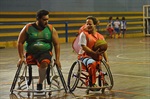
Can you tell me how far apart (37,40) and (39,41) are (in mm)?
45

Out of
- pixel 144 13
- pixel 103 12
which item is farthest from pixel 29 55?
pixel 144 13

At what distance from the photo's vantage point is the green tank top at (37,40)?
Answer: 7.92m

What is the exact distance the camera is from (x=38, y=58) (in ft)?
25.8

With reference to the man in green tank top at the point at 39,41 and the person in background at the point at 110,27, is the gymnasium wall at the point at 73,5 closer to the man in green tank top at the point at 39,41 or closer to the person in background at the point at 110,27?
the person in background at the point at 110,27

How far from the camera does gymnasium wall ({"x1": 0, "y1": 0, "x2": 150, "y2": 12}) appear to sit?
26.0 m

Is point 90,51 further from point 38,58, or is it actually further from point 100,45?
point 38,58

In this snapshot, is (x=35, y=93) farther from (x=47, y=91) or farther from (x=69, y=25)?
(x=69, y=25)

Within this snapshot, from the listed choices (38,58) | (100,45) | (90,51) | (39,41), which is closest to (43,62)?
(38,58)

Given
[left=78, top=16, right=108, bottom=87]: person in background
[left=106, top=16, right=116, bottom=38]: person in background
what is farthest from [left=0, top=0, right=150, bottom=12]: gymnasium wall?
[left=78, top=16, right=108, bottom=87]: person in background

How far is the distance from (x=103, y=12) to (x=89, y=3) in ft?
6.11

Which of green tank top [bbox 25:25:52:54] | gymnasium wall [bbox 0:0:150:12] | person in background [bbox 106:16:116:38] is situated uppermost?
green tank top [bbox 25:25:52:54]

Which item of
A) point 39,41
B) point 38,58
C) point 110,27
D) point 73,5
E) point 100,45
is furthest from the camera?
point 110,27

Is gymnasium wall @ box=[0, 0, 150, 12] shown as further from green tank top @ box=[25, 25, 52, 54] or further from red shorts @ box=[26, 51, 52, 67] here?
red shorts @ box=[26, 51, 52, 67]

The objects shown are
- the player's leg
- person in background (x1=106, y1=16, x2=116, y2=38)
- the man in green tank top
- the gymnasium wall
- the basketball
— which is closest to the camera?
the player's leg
